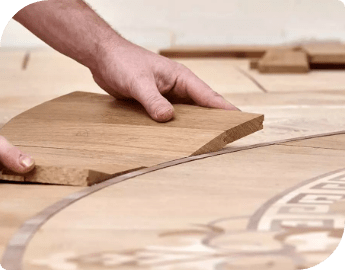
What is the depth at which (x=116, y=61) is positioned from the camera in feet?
5.43

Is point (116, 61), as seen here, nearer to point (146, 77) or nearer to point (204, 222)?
point (146, 77)

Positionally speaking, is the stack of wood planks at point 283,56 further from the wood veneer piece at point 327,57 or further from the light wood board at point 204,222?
the light wood board at point 204,222

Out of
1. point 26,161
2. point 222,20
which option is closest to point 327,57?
point 222,20

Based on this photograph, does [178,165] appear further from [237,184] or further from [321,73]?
[321,73]

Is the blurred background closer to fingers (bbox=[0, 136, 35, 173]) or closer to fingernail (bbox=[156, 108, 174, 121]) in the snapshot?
fingernail (bbox=[156, 108, 174, 121])

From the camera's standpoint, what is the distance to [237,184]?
1149 millimetres

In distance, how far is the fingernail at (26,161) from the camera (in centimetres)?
117

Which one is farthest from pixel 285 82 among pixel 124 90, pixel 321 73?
pixel 124 90

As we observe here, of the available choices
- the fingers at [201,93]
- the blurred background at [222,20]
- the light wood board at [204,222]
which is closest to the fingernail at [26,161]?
the light wood board at [204,222]

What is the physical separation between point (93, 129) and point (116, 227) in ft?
1.93

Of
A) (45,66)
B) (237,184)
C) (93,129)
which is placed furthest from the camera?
(45,66)

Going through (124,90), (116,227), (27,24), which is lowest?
(116,227)

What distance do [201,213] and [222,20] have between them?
389cm

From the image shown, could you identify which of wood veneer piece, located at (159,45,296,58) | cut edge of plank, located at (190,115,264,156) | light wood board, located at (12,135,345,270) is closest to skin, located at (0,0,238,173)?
cut edge of plank, located at (190,115,264,156)
